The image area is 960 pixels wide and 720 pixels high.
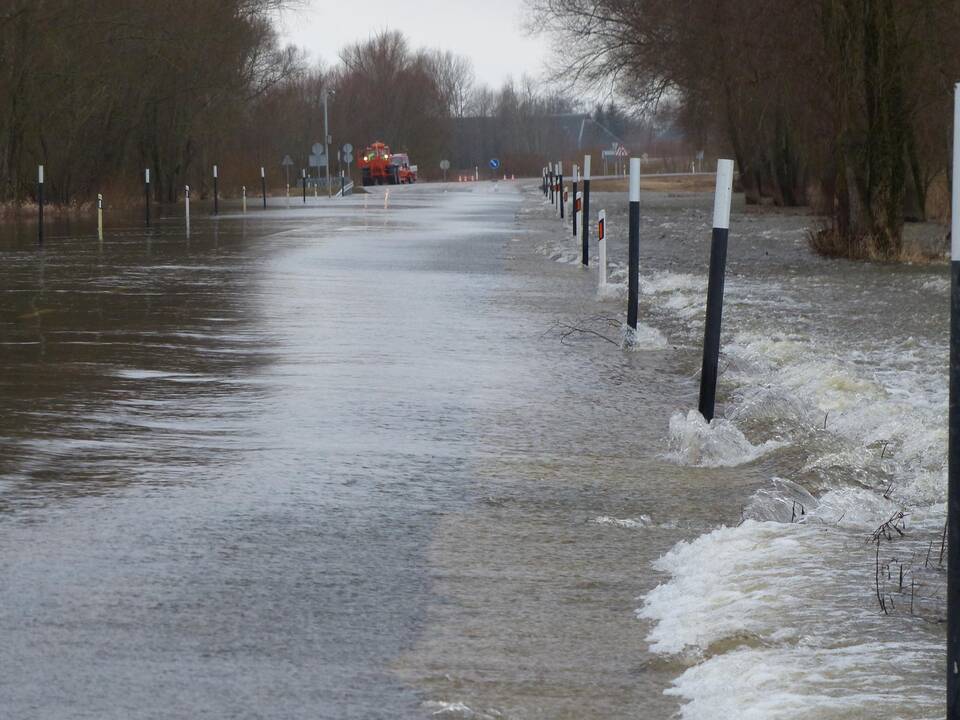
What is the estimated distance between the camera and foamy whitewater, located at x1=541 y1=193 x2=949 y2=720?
416 cm

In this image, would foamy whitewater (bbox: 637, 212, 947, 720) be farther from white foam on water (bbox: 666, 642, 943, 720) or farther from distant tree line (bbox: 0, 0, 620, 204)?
distant tree line (bbox: 0, 0, 620, 204)

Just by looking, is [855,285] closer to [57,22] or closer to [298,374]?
[298,374]

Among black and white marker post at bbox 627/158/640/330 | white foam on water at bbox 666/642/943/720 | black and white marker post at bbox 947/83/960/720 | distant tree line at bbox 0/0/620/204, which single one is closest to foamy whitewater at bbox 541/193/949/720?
white foam on water at bbox 666/642/943/720

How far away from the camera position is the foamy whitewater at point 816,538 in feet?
13.6

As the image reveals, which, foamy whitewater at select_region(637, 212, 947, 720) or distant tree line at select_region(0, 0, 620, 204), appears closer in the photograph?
foamy whitewater at select_region(637, 212, 947, 720)

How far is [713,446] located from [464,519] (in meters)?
1.81

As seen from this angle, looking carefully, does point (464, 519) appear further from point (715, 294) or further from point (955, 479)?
point (955, 479)

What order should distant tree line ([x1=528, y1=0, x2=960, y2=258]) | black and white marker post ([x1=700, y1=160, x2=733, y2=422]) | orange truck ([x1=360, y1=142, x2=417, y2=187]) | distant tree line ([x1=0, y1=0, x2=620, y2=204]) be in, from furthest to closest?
orange truck ([x1=360, y1=142, x2=417, y2=187]) < distant tree line ([x1=0, y1=0, x2=620, y2=204]) < distant tree line ([x1=528, y1=0, x2=960, y2=258]) < black and white marker post ([x1=700, y1=160, x2=733, y2=422])

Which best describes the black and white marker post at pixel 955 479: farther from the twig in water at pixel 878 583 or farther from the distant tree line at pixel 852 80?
the distant tree line at pixel 852 80

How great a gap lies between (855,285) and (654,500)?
1281cm

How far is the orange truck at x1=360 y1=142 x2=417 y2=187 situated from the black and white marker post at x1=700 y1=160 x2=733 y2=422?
9405 centimetres

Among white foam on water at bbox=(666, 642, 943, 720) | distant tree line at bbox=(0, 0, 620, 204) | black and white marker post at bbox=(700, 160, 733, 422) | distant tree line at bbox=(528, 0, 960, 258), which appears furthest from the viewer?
distant tree line at bbox=(0, 0, 620, 204)

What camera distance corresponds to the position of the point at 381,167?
102 metres

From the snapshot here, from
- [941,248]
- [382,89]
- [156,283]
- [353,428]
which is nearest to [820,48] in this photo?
[941,248]
